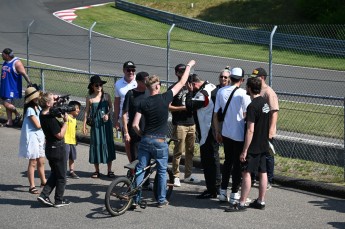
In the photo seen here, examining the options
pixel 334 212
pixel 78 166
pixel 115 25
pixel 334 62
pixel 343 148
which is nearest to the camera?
pixel 334 212

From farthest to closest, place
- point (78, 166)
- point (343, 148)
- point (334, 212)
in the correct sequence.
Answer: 1. point (78, 166)
2. point (343, 148)
3. point (334, 212)

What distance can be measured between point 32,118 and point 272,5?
2582 cm

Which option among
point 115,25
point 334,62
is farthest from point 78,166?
point 115,25

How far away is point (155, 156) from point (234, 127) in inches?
44.9

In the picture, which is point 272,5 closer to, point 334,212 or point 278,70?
point 278,70

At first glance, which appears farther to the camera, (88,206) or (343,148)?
(343,148)

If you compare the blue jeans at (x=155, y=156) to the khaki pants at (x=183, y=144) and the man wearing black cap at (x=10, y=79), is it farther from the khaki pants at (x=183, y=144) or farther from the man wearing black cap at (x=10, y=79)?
the man wearing black cap at (x=10, y=79)

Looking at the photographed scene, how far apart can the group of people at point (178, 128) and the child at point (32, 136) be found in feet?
0.05

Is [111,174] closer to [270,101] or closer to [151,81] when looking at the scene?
[151,81]

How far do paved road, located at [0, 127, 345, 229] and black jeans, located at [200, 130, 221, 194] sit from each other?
239 mm

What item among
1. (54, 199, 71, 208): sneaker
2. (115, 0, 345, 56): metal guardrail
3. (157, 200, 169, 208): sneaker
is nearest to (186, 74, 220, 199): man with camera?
(157, 200, 169, 208): sneaker

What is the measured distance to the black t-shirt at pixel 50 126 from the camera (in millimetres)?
10117

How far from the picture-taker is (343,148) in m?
11.7

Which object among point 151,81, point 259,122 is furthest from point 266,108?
point 151,81
